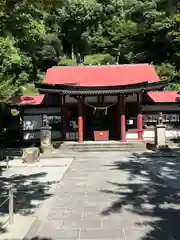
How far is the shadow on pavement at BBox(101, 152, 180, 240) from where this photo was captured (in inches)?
276

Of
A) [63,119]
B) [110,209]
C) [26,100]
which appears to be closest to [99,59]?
[26,100]

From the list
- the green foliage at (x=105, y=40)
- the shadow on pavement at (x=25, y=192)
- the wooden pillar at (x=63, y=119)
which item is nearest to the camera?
the shadow on pavement at (x=25, y=192)

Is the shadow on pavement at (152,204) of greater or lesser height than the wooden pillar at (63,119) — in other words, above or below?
below

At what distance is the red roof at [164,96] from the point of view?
81.8 ft

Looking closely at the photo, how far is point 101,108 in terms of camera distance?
77.1 ft

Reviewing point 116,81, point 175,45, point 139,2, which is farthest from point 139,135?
point 139,2

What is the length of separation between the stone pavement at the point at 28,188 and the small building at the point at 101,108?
628 cm

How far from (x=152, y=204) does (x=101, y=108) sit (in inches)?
584

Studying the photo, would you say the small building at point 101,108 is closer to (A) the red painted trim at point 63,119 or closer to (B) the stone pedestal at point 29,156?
(A) the red painted trim at point 63,119

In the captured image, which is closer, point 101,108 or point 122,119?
point 122,119

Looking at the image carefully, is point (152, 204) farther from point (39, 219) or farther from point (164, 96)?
point (164, 96)

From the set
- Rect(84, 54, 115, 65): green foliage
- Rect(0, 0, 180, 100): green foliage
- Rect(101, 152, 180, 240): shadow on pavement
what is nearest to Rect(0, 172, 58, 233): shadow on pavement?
Rect(101, 152, 180, 240): shadow on pavement

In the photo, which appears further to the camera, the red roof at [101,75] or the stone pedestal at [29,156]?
the red roof at [101,75]

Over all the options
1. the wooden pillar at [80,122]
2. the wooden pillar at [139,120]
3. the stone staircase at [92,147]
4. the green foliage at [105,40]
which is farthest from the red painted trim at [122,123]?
the green foliage at [105,40]
